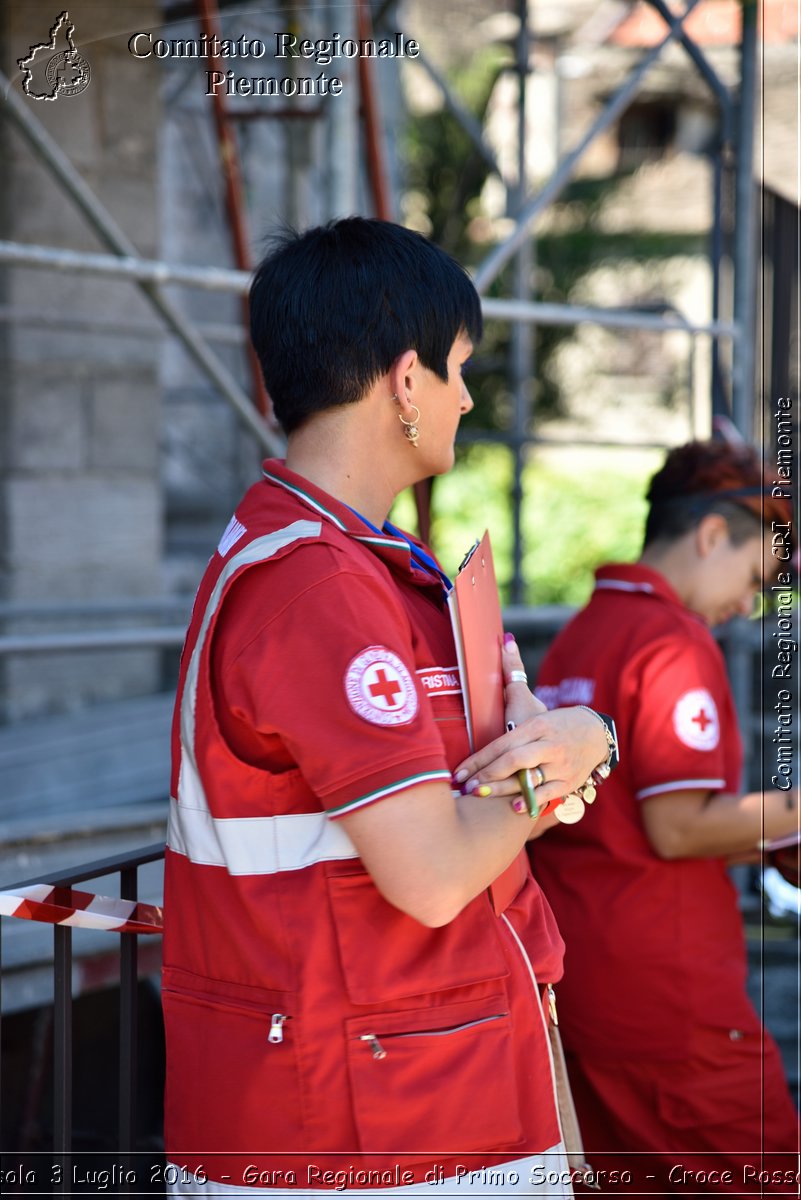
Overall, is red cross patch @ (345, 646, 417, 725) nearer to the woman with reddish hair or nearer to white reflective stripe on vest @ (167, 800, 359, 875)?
white reflective stripe on vest @ (167, 800, 359, 875)

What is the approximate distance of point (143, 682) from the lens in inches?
226

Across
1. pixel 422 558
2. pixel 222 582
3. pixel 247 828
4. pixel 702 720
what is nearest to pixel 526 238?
pixel 702 720

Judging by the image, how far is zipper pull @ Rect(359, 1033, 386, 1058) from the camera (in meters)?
1.34

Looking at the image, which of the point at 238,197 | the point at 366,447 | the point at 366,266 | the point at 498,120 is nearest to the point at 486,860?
the point at 366,447

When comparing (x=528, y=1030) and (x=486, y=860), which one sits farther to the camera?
(x=528, y=1030)

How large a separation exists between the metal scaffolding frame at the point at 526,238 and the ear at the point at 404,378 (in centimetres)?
180

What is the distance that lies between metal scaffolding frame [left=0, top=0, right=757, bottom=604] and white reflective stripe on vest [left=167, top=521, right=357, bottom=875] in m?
1.88

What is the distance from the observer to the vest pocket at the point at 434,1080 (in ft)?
4.41

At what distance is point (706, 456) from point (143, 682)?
3.69m

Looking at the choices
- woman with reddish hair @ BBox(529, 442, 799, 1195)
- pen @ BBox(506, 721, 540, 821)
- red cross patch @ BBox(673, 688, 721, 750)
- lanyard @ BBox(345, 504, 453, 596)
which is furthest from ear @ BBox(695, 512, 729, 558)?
pen @ BBox(506, 721, 540, 821)

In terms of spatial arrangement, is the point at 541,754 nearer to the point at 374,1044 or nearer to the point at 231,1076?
the point at 374,1044

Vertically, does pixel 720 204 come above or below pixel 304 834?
above

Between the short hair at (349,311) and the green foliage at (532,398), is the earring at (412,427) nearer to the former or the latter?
the short hair at (349,311)

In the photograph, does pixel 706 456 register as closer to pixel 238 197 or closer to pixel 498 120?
pixel 238 197
